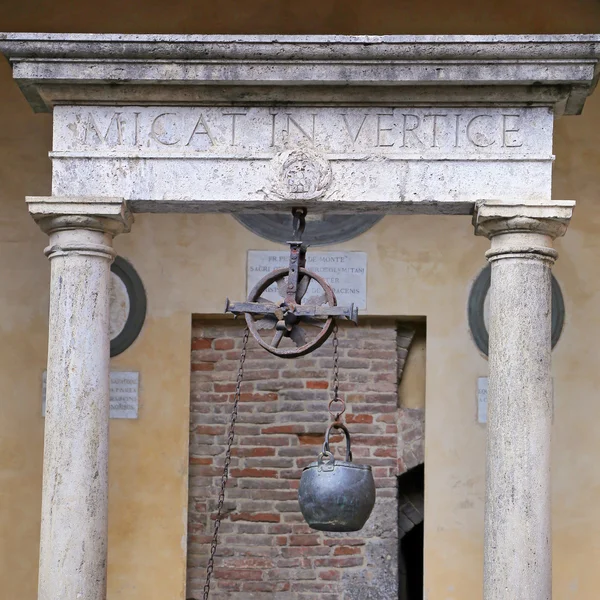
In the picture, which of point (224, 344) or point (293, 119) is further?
point (224, 344)

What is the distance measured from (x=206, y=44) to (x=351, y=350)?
2.46 meters

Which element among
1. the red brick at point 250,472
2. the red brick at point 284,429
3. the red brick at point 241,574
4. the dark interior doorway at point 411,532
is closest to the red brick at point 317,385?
the red brick at point 284,429

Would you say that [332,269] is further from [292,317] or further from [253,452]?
[292,317]

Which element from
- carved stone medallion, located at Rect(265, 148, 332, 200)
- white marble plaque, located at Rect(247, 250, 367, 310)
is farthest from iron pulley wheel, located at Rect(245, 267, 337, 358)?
white marble plaque, located at Rect(247, 250, 367, 310)

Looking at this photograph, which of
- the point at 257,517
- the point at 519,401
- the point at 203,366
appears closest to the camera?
the point at 519,401

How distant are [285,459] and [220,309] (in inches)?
36.5

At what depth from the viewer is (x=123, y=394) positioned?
7.56 m

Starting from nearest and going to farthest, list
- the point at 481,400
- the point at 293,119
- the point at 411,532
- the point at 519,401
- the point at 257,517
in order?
the point at 519,401 < the point at 293,119 < the point at 481,400 < the point at 257,517 < the point at 411,532

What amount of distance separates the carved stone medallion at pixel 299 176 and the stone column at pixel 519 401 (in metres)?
0.69

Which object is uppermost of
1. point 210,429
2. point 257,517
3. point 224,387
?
point 224,387

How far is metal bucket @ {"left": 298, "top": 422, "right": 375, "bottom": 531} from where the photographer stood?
5.86 metres

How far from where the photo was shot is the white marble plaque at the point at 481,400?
Answer: 7.46 metres

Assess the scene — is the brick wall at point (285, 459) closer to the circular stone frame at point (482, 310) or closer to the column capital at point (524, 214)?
the circular stone frame at point (482, 310)

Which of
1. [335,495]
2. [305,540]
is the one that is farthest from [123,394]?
[335,495]
